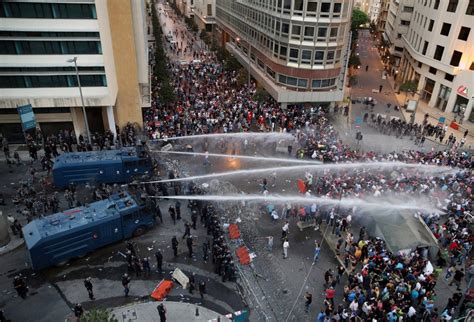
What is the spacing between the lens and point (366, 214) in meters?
25.0

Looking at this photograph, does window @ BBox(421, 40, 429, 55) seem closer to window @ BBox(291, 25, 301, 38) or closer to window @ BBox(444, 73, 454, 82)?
window @ BBox(444, 73, 454, 82)

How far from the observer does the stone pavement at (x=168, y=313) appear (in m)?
18.0

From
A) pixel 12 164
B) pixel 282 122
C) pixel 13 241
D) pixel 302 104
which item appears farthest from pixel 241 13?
pixel 13 241

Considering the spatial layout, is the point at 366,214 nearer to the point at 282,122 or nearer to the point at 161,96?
the point at 282,122

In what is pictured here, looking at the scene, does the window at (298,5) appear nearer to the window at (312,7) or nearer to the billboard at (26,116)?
the window at (312,7)

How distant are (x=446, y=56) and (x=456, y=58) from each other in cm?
142

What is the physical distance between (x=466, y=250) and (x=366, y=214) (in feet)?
20.0

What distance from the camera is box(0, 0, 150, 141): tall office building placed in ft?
100

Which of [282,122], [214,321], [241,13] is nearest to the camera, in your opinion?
[214,321]

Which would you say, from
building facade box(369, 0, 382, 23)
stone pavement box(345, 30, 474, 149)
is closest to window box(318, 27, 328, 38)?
stone pavement box(345, 30, 474, 149)

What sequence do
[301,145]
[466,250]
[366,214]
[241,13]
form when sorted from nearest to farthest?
1. [466,250]
2. [366,214]
3. [301,145]
4. [241,13]

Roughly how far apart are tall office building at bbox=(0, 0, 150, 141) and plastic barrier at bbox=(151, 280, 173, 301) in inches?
792

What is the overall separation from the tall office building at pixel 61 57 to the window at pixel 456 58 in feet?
131

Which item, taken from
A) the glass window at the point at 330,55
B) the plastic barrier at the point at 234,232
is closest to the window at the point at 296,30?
the glass window at the point at 330,55
